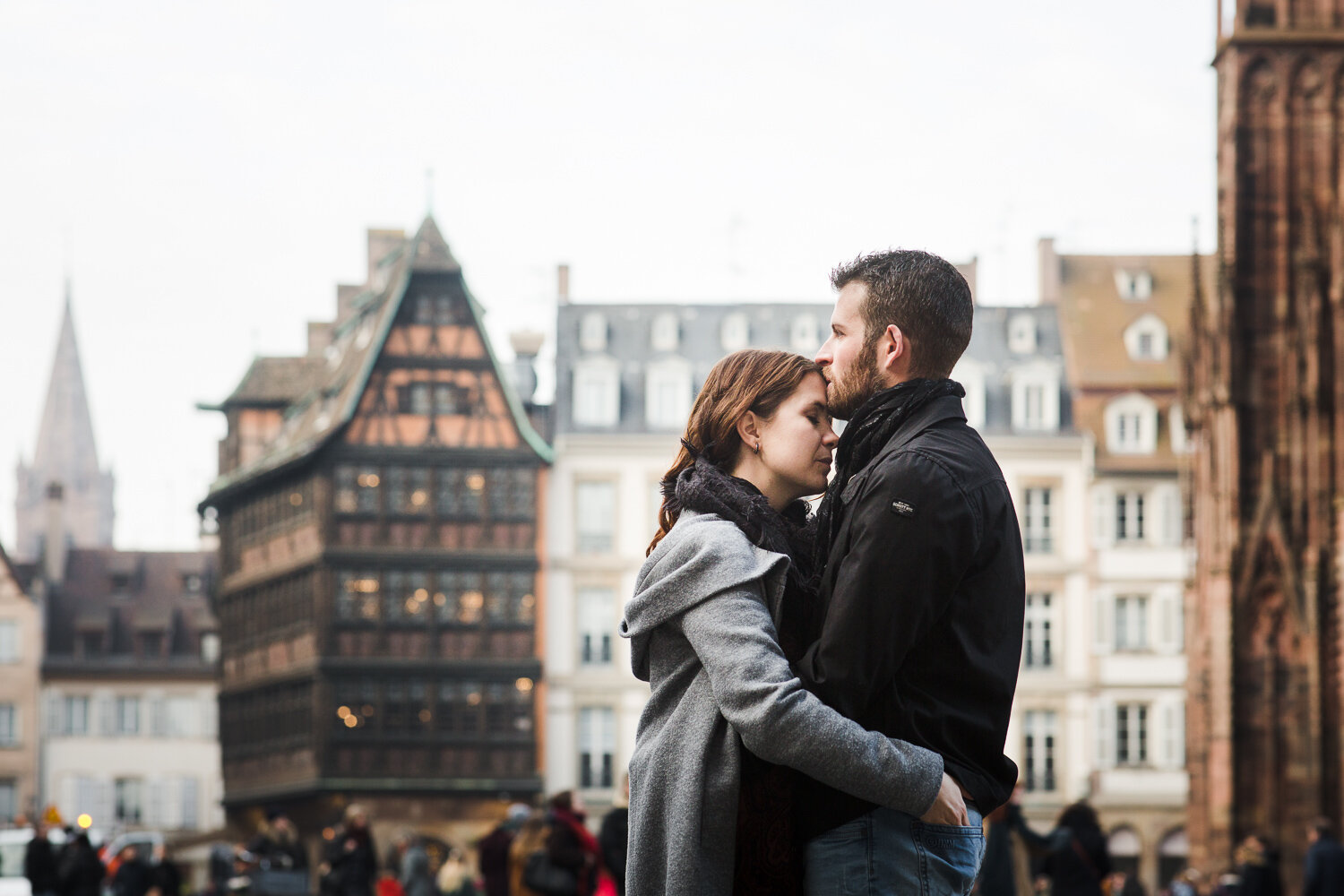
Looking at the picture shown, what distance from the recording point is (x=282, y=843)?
18.4 m

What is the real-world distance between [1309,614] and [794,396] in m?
25.2

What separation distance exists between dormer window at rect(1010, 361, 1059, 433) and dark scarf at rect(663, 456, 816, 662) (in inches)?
1756

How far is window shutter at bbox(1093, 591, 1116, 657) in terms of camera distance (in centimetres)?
4703

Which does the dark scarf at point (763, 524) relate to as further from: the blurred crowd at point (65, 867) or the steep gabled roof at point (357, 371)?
the steep gabled roof at point (357, 371)

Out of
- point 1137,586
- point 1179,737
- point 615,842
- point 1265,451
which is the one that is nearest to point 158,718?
point 1137,586

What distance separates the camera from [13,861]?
2588 centimetres

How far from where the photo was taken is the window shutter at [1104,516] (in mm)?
47344

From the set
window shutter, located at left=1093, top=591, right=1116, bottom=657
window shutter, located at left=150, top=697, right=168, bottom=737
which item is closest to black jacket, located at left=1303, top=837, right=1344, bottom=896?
window shutter, located at left=1093, top=591, right=1116, bottom=657

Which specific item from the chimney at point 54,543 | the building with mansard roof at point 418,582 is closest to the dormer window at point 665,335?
the building with mansard roof at point 418,582

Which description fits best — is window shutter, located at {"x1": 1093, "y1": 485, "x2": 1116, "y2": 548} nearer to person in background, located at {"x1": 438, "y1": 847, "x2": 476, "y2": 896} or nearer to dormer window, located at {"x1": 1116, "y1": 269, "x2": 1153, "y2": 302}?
dormer window, located at {"x1": 1116, "y1": 269, "x2": 1153, "y2": 302}

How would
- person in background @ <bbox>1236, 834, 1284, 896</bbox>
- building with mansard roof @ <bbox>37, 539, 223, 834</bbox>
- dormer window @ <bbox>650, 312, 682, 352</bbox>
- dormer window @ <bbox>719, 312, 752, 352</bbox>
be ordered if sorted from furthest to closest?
building with mansard roof @ <bbox>37, 539, 223, 834</bbox>, dormer window @ <bbox>719, 312, 752, 352</bbox>, dormer window @ <bbox>650, 312, 682, 352</bbox>, person in background @ <bbox>1236, 834, 1284, 896</bbox>

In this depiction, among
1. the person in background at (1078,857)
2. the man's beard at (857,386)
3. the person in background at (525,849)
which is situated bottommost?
the person in background at (525,849)

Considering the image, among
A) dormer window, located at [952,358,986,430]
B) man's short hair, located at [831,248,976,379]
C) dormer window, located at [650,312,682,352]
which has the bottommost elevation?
man's short hair, located at [831,248,976,379]

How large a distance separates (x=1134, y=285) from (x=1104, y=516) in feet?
20.1
